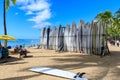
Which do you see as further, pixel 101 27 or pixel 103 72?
pixel 101 27

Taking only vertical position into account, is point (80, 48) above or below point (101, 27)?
below

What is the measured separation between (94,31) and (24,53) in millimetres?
7105

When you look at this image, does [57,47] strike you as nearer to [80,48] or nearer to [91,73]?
[80,48]

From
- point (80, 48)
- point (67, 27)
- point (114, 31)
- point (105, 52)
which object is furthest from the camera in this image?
point (114, 31)

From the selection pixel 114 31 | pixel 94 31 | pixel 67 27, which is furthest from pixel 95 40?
pixel 114 31

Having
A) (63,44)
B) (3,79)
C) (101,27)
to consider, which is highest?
(101,27)

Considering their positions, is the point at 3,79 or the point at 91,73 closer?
the point at 3,79

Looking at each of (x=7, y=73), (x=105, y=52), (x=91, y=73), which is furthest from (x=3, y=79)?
(x=105, y=52)

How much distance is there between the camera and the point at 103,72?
1166cm

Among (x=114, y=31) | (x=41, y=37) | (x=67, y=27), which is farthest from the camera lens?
(x=114, y=31)

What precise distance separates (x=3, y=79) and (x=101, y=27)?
1273 centimetres

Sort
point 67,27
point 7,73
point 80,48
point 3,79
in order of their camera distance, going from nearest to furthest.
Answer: point 3,79
point 7,73
point 80,48
point 67,27

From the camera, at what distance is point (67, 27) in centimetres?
2380

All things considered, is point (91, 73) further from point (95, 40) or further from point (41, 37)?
point (41, 37)
